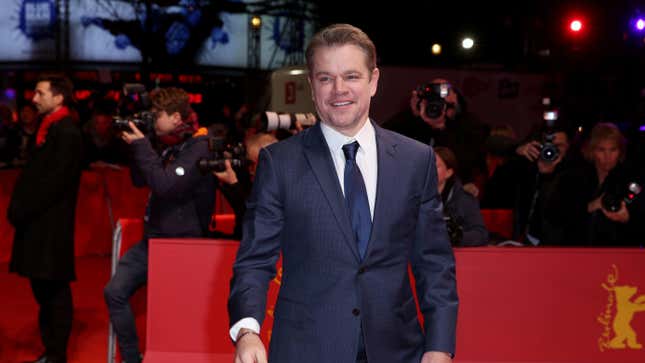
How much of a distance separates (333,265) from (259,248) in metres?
0.22

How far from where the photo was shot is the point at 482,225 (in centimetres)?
561

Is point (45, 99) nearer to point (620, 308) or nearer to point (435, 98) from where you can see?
point (435, 98)

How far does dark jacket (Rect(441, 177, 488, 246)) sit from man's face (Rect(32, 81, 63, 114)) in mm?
2747

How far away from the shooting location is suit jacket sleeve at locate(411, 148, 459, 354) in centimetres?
255

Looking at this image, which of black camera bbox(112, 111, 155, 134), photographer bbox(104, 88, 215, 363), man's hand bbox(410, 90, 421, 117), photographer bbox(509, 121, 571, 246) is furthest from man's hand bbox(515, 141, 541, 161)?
black camera bbox(112, 111, 155, 134)

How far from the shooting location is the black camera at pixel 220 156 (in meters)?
5.23

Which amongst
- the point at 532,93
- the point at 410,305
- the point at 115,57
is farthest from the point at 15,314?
the point at 115,57

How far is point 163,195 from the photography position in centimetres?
532

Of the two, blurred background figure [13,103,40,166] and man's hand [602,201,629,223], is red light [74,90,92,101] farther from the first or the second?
man's hand [602,201,629,223]

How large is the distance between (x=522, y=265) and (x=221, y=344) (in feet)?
5.73

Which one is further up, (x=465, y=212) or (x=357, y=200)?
(x=357, y=200)

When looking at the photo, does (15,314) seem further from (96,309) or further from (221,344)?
(221,344)

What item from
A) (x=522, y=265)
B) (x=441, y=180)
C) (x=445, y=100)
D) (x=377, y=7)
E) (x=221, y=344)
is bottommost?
(x=221, y=344)

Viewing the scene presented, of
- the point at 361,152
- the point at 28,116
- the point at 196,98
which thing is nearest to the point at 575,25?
the point at 28,116
